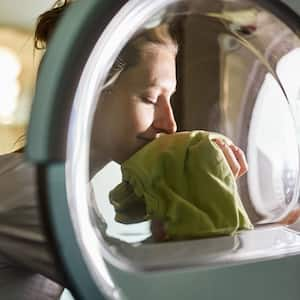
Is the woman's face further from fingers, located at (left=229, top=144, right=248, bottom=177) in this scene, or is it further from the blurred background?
the blurred background

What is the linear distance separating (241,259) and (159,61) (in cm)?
20

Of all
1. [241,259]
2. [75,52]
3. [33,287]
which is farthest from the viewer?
[33,287]

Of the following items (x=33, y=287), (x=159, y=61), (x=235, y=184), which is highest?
(x=159, y=61)

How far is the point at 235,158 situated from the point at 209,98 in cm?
9

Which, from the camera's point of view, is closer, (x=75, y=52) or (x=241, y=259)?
(x=75, y=52)

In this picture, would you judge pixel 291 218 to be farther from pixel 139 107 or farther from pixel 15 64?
pixel 15 64

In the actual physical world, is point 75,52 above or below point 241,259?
above

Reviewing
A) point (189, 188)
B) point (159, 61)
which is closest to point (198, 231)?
point (189, 188)

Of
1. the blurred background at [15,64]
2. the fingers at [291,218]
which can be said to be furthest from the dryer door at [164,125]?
the blurred background at [15,64]

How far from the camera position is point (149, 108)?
622 millimetres

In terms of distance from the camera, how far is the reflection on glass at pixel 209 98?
1.80 feet

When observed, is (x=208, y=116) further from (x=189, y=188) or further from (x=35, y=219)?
(x=35, y=219)

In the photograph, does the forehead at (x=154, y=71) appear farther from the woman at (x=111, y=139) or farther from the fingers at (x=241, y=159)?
the fingers at (x=241, y=159)

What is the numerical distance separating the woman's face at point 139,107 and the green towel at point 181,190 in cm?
1
